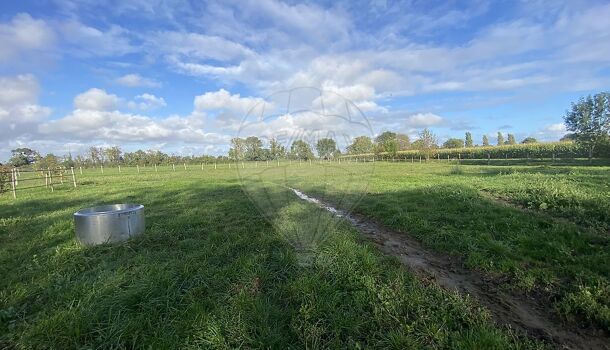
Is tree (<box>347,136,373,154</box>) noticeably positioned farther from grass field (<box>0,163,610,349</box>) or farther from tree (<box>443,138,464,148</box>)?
tree (<box>443,138,464,148</box>)

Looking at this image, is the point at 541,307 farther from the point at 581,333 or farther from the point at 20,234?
the point at 20,234

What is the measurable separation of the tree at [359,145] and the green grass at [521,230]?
11.2 inches

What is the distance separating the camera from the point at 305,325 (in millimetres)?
4184

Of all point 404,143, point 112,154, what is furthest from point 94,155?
point 404,143

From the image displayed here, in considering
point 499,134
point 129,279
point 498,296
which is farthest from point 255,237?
point 499,134

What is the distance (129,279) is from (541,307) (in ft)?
21.1

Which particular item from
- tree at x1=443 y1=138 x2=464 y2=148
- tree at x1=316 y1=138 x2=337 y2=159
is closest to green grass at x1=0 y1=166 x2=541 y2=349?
tree at x1=316 y1=138 x2=337 y2=159

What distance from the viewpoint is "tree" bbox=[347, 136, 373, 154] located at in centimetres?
490

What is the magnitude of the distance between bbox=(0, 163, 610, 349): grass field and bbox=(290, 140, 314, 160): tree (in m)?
0.20

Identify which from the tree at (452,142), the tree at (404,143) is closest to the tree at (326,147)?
the tree at (404,143)

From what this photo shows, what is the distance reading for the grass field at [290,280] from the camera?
13.1ft

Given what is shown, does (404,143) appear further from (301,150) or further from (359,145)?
(301,150)

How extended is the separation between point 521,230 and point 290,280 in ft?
19.3

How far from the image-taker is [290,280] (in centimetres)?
522
